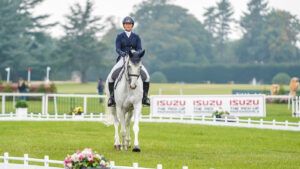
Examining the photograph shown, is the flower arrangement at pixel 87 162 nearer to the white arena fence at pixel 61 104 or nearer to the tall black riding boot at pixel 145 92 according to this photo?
the tall black riding boot at pixel 145 92

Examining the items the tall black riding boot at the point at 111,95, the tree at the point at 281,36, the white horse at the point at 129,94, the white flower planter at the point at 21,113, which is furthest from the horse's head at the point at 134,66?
the tree at the point at 281,36

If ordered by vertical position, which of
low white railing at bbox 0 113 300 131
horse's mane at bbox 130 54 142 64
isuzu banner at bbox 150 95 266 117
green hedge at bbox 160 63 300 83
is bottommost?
low white railing at bbox 0 113 300 131

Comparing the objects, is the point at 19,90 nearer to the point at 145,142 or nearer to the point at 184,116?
the point at 184,116

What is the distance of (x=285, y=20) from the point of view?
437 feet

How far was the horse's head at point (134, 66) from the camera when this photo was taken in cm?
2344

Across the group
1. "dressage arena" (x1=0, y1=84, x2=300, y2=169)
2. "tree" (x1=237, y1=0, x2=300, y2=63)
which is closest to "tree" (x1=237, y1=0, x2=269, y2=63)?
"tree" (x1=237, y1=0, x2=300, y2=63)

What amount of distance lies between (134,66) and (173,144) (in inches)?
187

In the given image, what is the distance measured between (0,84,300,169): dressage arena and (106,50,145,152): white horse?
597 millimetres

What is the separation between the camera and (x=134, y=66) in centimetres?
2353

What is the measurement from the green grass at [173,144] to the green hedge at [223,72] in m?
77.5

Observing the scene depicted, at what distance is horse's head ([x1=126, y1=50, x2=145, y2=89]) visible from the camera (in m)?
23.4

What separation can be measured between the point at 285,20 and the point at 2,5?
163 feet

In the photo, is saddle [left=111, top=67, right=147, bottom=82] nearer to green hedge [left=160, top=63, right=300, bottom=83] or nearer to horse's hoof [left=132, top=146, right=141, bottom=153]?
horse's hoof [left=132, top=146, right=141, bottom=153]

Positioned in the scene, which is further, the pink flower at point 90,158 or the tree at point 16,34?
the tree at point 16,34
